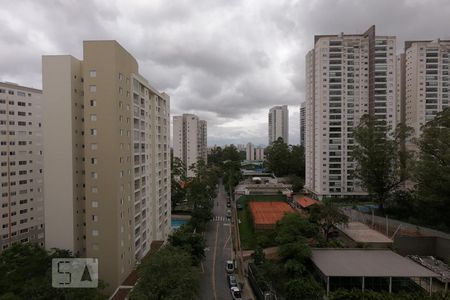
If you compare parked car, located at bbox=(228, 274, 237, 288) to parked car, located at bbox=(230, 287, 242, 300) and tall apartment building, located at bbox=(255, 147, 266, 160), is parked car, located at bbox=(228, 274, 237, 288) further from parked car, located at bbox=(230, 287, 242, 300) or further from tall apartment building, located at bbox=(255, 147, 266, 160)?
tall apartment building, located at bbox=(255, 147, 266, 160)

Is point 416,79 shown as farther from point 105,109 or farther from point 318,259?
point 105,109

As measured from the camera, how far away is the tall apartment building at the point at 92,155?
15.4 meters

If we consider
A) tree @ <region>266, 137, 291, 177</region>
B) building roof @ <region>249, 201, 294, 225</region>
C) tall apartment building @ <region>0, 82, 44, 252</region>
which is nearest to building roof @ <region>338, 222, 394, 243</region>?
building roof @ <region>249, 201, 294, 225</region>

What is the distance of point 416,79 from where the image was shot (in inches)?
1603

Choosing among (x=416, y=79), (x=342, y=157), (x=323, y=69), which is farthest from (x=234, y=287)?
(x=416, y=79)

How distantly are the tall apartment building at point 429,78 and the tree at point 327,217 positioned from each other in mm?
24970

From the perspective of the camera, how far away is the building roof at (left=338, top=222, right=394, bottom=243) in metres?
20.8

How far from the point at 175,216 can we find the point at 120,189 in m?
19.5

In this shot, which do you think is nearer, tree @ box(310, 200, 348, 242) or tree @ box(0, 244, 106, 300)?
tree @ box(0, 244, 106, 300)

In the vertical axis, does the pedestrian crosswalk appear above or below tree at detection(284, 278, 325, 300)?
below

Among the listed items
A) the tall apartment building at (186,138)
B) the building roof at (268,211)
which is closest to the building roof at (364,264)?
the building roof at (268,211)

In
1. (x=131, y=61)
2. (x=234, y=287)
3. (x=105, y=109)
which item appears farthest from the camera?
(x=131, y=61)

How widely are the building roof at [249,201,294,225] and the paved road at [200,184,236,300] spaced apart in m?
3.23

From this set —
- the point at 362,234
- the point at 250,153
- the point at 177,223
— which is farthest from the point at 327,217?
the point at 250,153
